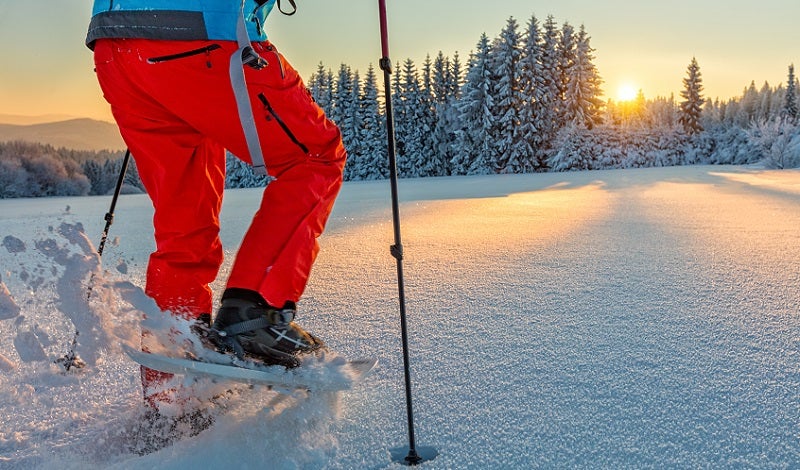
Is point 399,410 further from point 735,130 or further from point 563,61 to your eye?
point 735,130

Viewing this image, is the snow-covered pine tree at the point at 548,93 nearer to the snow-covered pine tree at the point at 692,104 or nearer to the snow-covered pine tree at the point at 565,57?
the snow-covered pine tree at the point at 565,57

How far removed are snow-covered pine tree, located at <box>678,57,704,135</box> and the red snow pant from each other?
136ft

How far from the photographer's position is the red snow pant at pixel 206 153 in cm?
130

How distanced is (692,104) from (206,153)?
42.3 m

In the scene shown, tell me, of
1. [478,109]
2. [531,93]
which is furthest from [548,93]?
[478,109]

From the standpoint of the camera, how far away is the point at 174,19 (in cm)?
128

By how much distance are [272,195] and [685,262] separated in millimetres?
2491

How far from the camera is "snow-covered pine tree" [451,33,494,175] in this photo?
29922mm

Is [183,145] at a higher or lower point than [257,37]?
lower

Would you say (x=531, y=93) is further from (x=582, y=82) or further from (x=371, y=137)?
(x=371, y=137)

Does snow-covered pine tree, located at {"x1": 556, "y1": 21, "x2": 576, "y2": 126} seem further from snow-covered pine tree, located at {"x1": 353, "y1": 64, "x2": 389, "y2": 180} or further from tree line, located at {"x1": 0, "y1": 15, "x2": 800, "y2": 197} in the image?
snow-covered pine tree, located at {"x1": 353, "y1": 64, "x2": 389, "y2": 180}

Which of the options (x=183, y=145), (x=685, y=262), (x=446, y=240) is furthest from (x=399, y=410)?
(x=446, y=240)

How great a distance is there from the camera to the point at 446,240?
4.22 meters

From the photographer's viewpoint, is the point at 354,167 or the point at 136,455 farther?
the point at 354,167
